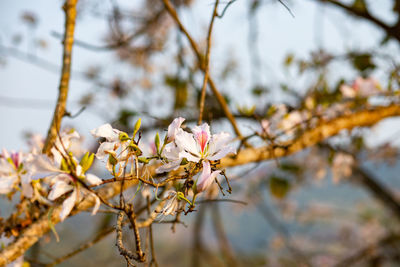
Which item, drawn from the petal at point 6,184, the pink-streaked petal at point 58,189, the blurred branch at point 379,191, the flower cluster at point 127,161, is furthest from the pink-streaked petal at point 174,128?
the blurred branch at point 379,191

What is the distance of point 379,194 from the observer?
1758 mm

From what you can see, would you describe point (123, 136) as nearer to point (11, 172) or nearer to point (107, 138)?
point (107, 138)

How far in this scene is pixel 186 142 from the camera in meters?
0.26

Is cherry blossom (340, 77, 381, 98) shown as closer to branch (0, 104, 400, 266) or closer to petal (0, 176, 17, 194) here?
branch (0, 104, 400, 266)

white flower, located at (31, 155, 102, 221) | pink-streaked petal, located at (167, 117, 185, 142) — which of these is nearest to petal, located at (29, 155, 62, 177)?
white flower, located at (31, 155, 102, 221)

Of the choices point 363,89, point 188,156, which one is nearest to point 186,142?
point 188,156

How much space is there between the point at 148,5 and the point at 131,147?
8.78 ft

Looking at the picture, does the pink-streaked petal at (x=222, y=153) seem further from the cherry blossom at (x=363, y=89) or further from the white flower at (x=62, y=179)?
the cherry blossom at (x=363, y=89)

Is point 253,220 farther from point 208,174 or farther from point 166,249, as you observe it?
point 208,174

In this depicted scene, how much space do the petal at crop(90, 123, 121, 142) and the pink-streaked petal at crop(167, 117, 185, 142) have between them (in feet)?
0.16

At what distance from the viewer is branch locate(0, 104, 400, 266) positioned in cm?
35

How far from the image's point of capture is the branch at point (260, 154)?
35 cm

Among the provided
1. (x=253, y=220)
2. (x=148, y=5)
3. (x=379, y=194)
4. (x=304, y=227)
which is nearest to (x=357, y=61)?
(x=379, y=194)

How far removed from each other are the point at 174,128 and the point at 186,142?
2cm
